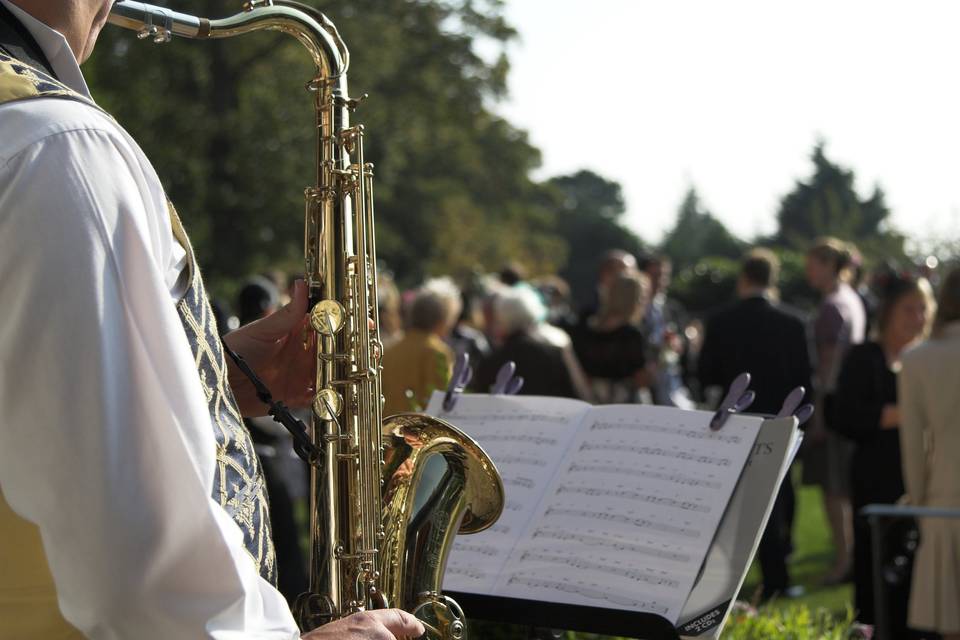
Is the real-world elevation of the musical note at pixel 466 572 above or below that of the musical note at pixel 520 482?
below

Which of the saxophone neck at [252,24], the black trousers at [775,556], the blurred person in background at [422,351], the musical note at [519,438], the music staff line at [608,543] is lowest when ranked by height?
the black trousers at [775,556]

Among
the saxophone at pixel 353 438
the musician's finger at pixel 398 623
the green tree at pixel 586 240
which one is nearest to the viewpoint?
the musician's finger at pixel 398 623

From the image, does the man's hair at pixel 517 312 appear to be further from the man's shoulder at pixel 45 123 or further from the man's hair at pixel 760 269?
the man's shoulder at pixel 45 123

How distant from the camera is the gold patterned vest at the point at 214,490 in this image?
145cm

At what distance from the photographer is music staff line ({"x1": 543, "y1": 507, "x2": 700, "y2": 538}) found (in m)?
2.40

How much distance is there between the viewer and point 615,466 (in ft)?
8.43

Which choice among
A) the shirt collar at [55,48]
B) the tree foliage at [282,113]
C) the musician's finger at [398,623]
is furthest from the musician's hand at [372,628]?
the tree foliage at [282,113]

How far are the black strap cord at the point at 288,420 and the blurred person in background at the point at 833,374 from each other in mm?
6007

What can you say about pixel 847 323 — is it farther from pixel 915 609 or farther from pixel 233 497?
pixel 233 497

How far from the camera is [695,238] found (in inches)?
2746

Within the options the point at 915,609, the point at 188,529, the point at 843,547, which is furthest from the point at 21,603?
the point at 843,547

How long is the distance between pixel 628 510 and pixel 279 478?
158 inches

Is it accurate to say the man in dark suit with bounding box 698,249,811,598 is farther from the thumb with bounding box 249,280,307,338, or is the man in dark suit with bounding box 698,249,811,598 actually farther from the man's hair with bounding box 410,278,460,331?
the thumb with bounding box 249,280,307,338

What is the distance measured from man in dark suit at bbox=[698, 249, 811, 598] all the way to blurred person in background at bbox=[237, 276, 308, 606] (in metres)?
2.67
